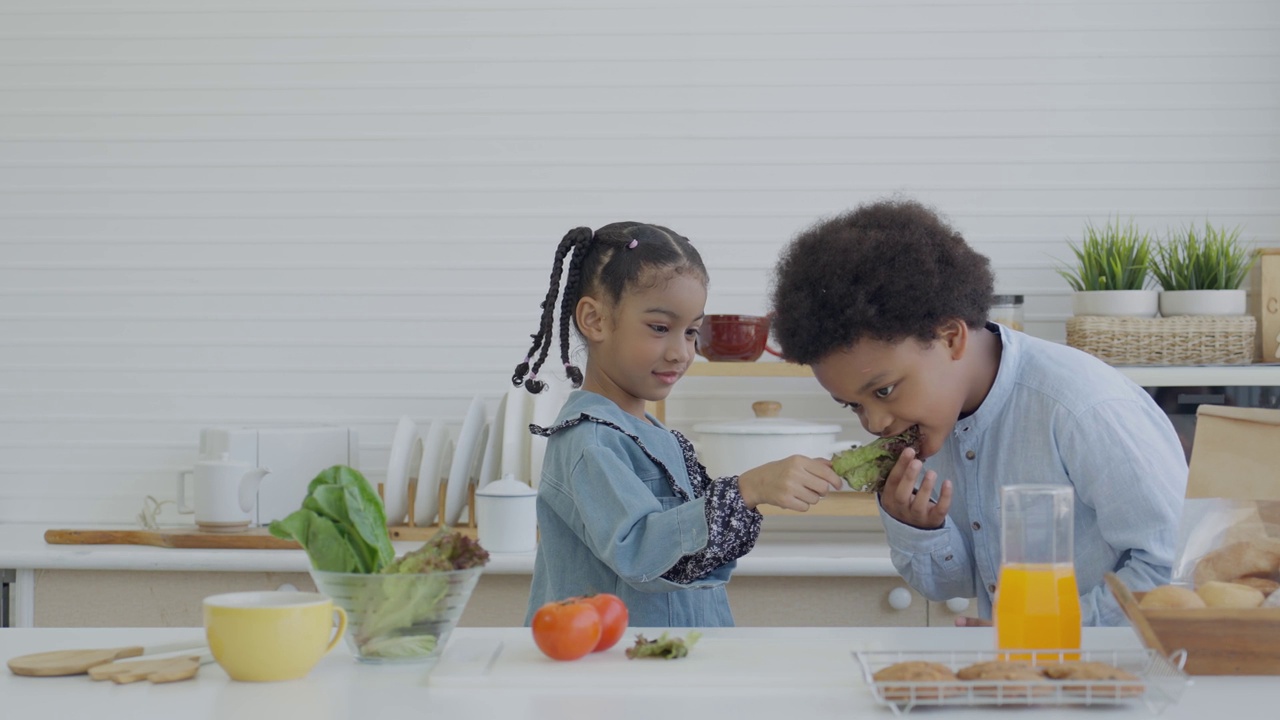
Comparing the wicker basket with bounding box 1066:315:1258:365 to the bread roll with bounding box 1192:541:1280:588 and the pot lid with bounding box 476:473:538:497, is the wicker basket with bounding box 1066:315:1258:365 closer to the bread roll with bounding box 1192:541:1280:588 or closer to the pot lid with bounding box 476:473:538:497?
the pot lid with bounding box 476:473:538:497

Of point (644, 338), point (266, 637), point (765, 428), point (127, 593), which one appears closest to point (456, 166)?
point (765, 428)

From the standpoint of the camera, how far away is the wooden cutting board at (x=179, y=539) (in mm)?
2807

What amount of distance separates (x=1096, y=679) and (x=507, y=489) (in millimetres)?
1854

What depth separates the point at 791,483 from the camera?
1552 millimetres

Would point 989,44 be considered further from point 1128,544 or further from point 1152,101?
point 1128,544

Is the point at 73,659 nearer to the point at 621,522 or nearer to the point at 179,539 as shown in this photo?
the point at 621,522

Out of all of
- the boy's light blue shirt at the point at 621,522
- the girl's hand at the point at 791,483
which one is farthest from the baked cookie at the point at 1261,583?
the boy's light blue shirt at the point at 621,522

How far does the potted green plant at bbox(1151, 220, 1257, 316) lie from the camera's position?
2.89m

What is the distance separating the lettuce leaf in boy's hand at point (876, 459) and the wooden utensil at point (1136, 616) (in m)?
0.49

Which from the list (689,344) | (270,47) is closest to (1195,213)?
(689,344)

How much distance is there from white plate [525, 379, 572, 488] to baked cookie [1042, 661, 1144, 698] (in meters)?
1.94

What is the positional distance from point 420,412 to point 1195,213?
2164 mm

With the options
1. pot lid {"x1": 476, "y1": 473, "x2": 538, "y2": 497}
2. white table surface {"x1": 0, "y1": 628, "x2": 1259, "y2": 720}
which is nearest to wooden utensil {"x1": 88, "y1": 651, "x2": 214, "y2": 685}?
white table surface {"x1": 0, "y1": 628, "x2": 1259, "y2": 720}

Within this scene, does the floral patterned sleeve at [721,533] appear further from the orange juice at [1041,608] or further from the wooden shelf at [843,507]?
the wooden shelf at [843,507]
